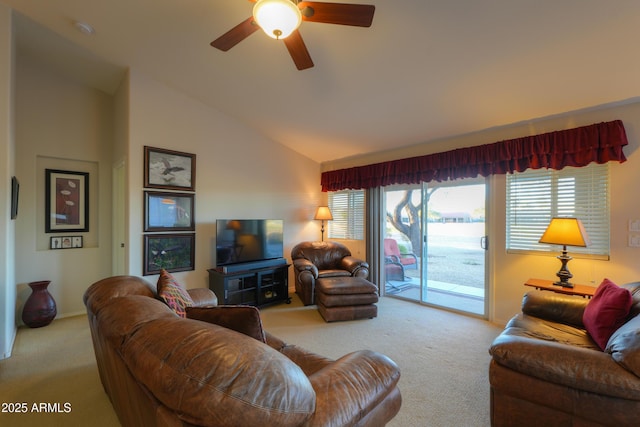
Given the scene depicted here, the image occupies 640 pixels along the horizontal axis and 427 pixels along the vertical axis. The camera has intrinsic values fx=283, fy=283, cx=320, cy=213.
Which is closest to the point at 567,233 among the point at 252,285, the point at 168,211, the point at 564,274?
the point at 564,274

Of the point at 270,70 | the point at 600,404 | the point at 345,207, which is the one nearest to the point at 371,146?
the point at 345,207

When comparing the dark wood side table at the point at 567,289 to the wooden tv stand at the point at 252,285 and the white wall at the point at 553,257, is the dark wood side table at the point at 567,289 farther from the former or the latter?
the wooden tv stand at the point at 252,285

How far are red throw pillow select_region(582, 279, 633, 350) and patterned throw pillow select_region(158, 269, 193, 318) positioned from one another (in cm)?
261

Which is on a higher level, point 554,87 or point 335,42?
point 335,42

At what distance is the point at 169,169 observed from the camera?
364cm

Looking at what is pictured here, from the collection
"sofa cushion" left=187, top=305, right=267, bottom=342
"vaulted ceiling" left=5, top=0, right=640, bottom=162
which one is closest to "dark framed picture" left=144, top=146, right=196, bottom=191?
"vaulted ceiling" left=5, top=0, right=640, bottom=162

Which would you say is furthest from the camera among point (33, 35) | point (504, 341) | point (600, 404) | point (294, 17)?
point (33, 35)

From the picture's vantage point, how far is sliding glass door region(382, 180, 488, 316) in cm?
382

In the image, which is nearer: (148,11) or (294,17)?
(294,17)

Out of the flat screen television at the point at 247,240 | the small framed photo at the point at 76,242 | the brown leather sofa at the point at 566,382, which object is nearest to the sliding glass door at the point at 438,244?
the flat screen television at the point at 247,240

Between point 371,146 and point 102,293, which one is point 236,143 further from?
point 102,293

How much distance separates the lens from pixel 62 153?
3.66 meters

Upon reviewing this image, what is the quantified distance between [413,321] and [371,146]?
2.57 metres

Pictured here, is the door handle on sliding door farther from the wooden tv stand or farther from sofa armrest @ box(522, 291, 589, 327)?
the wooden tv stand
